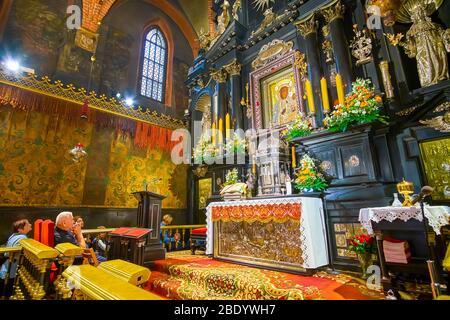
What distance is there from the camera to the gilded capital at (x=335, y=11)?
5534 millimetres

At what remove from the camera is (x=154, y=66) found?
1204 centimetres

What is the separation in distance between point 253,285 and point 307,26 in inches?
250

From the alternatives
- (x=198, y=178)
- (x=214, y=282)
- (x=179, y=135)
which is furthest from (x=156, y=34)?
(x=214, y=282)

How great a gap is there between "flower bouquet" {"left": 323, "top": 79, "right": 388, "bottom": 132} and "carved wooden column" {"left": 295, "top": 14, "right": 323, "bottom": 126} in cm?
88

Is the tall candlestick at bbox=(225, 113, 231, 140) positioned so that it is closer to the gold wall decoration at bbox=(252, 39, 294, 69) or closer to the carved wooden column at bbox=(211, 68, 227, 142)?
the carved wooden column at bbox=(211, 68, 227, 142)

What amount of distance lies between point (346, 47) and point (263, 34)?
3094 mm

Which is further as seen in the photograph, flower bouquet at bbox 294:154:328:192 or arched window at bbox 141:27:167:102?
arched window at bbox 141:27:167:102

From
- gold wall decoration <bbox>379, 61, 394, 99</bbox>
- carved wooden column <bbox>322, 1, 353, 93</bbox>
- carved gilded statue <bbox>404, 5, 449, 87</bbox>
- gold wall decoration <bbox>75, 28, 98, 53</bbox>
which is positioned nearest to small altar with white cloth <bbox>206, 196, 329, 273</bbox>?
gold wall decoration <bbox>379, 61, 394, 99</bbox>

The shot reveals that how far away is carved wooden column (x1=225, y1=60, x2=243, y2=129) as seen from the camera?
24.7ft

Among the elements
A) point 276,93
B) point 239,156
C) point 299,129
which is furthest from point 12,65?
point 299,129

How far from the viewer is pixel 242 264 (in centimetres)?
470

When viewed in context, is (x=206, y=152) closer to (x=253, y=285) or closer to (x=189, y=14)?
(x=253, y=285)

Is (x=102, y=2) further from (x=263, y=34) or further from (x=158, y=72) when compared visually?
(x=263, y=34)

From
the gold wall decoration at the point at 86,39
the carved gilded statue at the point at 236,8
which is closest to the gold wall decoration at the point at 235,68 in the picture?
the carved gilded statue at the point at 236,8
